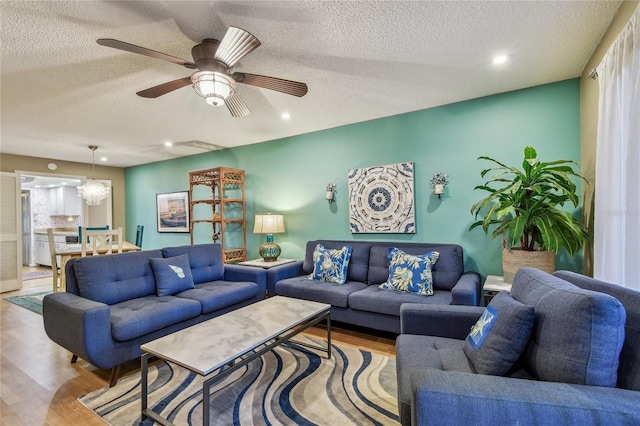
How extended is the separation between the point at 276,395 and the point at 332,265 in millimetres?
1639

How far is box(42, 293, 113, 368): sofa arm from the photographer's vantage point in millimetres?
2074

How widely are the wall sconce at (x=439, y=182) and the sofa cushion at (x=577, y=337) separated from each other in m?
2.19

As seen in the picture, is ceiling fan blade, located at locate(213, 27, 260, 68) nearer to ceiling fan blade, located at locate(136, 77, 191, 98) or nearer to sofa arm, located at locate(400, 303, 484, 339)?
ceiling fan blade, located at locate(136, 77, 191, 98)

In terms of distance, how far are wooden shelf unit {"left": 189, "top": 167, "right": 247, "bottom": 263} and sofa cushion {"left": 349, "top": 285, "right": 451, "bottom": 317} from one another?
2.56 m

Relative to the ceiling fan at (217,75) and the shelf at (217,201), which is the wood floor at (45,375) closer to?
the ceiling fan at (217,75)

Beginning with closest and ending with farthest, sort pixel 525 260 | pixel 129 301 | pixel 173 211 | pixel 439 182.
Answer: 1. pixel 525 260
2. pixel 129 301
3. pixel 439 182
4. pixel 173 211

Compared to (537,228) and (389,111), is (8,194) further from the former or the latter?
(537,228)

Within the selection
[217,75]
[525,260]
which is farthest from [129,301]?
[525,260]

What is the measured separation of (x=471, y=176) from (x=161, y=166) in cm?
588

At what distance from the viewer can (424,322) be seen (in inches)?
76.2

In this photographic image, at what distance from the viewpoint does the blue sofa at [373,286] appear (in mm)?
2740

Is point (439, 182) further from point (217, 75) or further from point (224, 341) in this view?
point (224, 341)

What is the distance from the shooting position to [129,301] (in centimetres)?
271

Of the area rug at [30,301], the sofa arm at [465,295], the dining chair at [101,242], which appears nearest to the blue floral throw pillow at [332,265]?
the sofa arm at [465,295]
